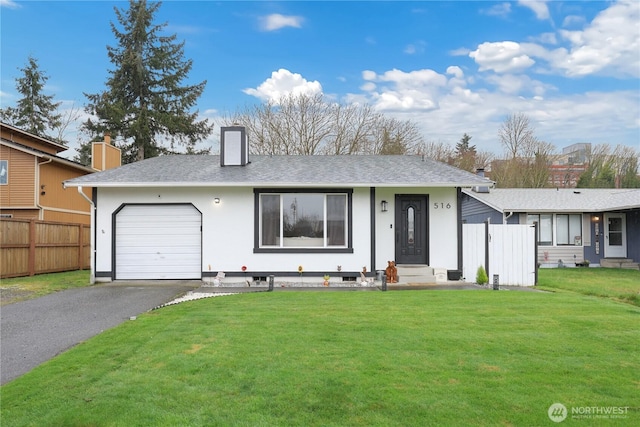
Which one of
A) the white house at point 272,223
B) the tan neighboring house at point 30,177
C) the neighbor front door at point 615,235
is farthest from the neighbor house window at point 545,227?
the tan neighboring house at point 30,177

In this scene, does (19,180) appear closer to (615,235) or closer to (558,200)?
(558,200)

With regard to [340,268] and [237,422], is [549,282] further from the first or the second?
[237,422]

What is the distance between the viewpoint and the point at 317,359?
13.3 ft

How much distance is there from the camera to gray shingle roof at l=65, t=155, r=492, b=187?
9906mm

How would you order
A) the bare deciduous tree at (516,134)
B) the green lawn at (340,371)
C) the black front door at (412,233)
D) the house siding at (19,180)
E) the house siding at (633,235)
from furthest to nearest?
1. the bare deciduous tree at (516,134)
2. the house siding at (633,235)
3. the house siding at (19,180)
4. the black front door at (412,233)
5. the green lawn at (340,371)

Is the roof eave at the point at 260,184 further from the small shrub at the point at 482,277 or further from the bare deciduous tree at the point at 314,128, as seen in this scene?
the bare deciduous tree at the point at 314,128

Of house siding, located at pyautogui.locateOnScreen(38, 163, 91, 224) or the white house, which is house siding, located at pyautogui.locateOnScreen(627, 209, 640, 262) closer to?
the white house

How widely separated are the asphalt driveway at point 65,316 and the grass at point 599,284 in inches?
393

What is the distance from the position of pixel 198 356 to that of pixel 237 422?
1601 millimetres

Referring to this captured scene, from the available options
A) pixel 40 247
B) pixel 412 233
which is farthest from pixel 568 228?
pixel 40 247

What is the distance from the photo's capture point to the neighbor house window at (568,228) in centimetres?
1725

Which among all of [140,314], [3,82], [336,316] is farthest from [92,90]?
[336,316]

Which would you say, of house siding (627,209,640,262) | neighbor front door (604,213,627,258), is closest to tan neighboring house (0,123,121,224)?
neighbor front door (604,213,627,258)

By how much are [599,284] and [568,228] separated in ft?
22.6
